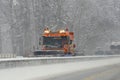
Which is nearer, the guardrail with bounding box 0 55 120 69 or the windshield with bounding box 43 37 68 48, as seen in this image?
the guardrail with bounding box 0 55 120 69

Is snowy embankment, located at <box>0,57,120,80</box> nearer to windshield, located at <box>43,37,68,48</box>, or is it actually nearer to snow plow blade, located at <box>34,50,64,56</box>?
snow plow blade, located at <box>34,50,64,56</box>

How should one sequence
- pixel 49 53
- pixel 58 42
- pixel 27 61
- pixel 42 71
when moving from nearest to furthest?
1. pixel 27 61
2. pixel 42 71
3. pixel 49 53
4. pixel 58 42

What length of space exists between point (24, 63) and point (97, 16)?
92.7 metres

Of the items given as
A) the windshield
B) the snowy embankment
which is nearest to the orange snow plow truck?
the windshield

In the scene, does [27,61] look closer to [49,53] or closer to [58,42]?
[49,53]

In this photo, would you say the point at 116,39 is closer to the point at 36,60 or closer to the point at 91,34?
the point at 91,34

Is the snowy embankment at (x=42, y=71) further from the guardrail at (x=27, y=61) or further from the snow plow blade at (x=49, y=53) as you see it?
the snow plow blade at (x=49, y=53)

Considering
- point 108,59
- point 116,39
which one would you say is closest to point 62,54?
point 108,59

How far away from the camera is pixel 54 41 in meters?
41.4

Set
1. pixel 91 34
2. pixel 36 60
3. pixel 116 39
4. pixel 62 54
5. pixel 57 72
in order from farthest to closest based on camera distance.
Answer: pixel 116 39 → pixel 91 34 → pixel 62 54 → pixel 57 72 → pixel 36 60

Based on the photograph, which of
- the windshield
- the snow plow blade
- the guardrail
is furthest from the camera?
the windshield

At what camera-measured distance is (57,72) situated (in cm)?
2638

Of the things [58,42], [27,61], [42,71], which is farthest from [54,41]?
[27,61]

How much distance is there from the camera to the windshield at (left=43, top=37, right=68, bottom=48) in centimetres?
4091
